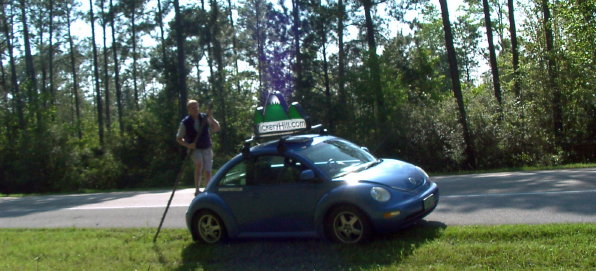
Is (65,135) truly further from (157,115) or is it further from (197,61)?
(197,61)

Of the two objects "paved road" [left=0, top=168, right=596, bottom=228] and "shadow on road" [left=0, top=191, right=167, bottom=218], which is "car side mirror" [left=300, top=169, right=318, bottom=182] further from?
"shadow on road" [left=0, top=191, right=167, bottom=218]

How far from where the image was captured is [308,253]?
22.1 feet

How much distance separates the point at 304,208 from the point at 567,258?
296cm

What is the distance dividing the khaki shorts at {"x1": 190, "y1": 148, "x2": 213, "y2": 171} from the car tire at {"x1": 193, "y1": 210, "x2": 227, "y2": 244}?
264 centimetres

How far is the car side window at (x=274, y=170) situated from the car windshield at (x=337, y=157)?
232mm

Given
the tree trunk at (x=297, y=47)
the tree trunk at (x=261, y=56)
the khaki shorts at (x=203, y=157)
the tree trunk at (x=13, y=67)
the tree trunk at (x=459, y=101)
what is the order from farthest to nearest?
the tree trunk at (x=261, y=56)
the tree trunk at (x=297, y=47)
the tree trunk at (x=13, y=67)
the tree trunk at (x=459, y=101)
the khaki shorts at (x=203, y=157)

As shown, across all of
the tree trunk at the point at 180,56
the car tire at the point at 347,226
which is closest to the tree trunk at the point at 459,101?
the tree trunk at the point at 180,56

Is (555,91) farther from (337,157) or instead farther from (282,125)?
(282,125)

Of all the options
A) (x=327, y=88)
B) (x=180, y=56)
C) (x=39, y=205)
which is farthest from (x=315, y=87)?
(x=39, y=205)

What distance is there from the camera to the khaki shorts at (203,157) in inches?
405

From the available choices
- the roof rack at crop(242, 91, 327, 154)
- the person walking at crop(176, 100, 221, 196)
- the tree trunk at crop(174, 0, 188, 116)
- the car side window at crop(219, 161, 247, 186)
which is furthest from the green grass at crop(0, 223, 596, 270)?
the tree trunk at crop(174, 0, 188, 116)

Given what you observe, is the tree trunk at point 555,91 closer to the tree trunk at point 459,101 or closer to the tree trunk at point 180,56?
the tree trunk at point 459,101

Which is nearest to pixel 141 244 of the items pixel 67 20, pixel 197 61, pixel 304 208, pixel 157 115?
pixel 304 208

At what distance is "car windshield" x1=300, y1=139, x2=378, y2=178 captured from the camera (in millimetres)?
7125
